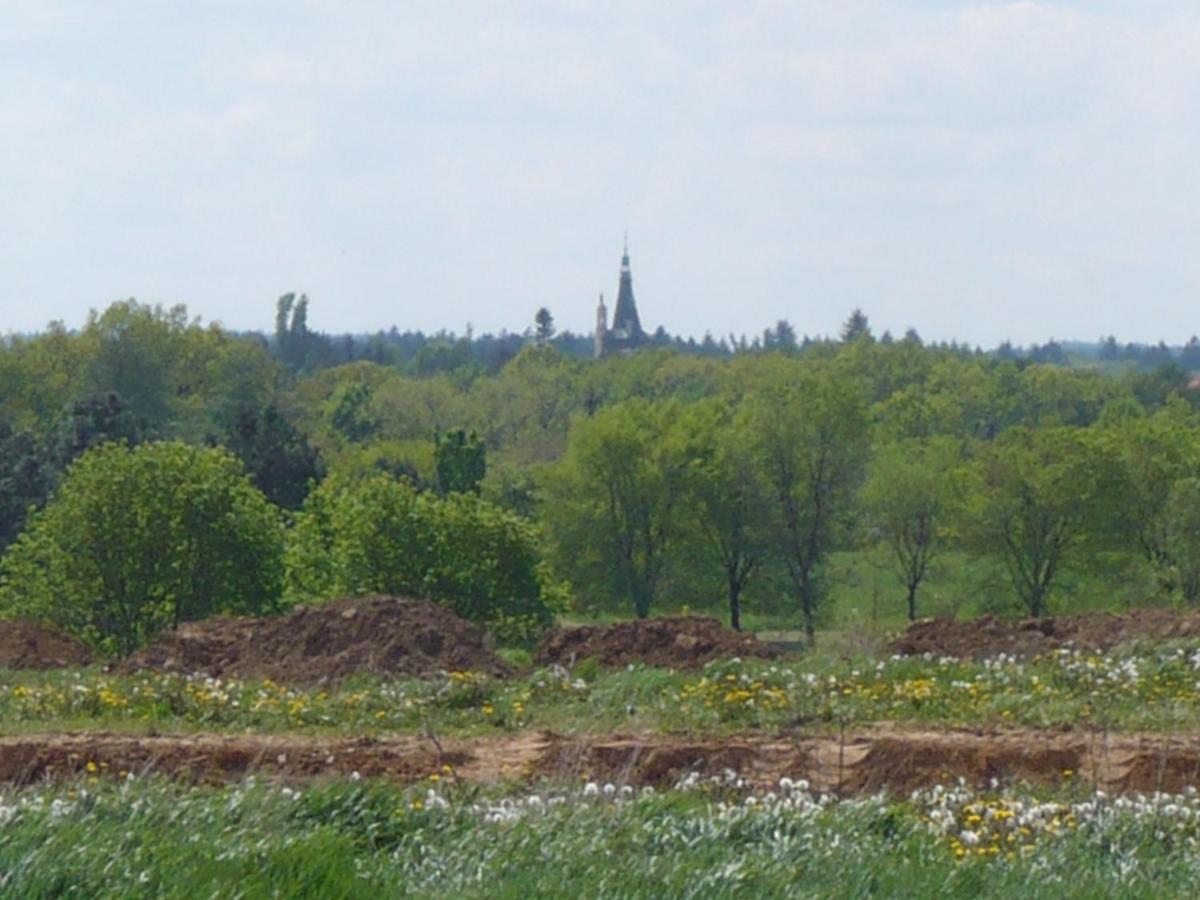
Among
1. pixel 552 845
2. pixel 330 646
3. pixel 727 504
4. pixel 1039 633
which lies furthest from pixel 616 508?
pixel 552 845

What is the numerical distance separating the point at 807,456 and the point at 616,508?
18.7 ft

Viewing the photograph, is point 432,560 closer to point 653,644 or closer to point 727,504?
point 653,644

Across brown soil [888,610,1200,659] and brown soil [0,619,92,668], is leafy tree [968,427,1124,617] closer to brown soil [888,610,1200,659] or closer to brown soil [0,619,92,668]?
brown soil [888,610,1200,659]

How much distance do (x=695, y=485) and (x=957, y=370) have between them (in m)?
57.1

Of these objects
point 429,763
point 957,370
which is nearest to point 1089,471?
point 429,763

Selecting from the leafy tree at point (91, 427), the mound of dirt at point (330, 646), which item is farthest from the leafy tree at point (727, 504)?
the mound of dirt at point (330, 646)

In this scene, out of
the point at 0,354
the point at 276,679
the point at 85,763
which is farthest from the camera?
the point at 0,354

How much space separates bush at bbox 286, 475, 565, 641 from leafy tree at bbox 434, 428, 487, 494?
2211 cm

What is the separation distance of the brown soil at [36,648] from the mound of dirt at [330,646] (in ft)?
4.58

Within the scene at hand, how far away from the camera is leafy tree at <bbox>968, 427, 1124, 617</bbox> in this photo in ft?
157

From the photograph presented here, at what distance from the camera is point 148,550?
31016mm

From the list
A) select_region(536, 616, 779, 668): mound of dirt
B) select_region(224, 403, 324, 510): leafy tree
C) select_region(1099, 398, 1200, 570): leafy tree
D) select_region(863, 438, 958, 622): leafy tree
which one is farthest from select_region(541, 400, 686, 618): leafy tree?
select_region(536, 616, 779, 668): mound of dirt

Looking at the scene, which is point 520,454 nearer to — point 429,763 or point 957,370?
point 957,370

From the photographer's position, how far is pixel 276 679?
18391mm
